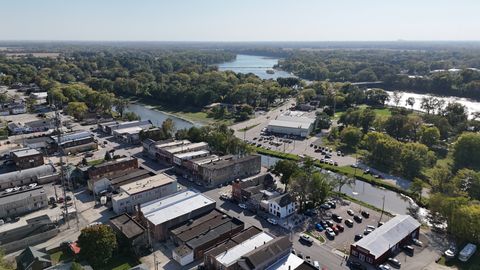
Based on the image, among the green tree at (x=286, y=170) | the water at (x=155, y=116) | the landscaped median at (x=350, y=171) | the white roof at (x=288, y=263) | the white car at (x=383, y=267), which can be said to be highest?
the green tree at (x=286, y=170)

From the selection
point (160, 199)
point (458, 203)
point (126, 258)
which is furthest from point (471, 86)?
point (126, 258)

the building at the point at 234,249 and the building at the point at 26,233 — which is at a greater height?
the building at the point at 234,249

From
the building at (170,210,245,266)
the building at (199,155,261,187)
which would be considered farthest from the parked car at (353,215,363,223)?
the building at (199,155,261,187)

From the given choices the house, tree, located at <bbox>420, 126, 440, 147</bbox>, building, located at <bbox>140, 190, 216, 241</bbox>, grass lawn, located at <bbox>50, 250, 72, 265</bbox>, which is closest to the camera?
the house

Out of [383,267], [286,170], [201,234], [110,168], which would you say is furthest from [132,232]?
[383,267]

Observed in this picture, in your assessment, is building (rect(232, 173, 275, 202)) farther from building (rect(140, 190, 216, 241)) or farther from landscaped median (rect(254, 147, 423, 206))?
landscaped median (rect(254, 147, 423, 206))

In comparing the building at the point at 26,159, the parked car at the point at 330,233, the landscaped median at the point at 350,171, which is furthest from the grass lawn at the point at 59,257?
the landscaped median at the point at 350,171

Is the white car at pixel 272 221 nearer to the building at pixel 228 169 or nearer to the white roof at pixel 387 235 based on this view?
the white roof at pixel 387 235
